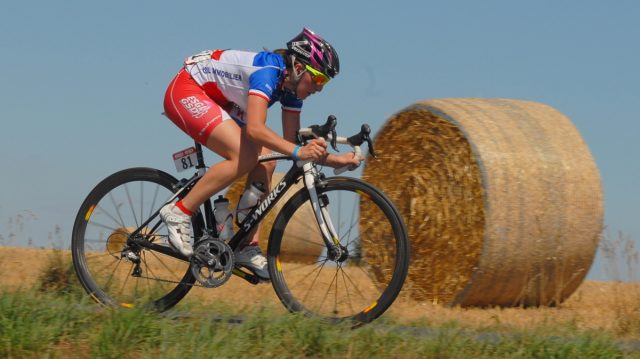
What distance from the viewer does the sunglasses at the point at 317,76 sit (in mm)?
6223

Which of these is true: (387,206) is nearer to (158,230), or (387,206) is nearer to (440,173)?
(158,230)

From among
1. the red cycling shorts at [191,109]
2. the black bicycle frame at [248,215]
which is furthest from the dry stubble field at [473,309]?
the red cycling shorts at [191,109]

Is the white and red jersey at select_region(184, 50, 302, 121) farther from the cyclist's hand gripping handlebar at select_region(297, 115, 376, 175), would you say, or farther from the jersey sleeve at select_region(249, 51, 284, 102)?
the cyclist's hand gripping handlebar at select_region(297, 115, 376, 175)

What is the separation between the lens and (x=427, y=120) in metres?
9.88

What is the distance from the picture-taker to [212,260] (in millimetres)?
6359

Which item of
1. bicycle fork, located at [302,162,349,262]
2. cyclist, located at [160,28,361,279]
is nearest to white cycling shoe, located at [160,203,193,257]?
cyclist, located at [160,28,361,279]

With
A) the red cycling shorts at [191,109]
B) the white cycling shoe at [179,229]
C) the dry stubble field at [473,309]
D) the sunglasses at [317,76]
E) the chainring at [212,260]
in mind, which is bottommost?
the dry stubble field at [473,309]

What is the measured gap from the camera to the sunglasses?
6.22 metres

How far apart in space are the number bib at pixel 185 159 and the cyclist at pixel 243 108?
0.15m

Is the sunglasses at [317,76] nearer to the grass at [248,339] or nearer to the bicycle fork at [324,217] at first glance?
the bicycle fork at [324,217]

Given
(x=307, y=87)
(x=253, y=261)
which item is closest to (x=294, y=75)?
(x=307, y=87)

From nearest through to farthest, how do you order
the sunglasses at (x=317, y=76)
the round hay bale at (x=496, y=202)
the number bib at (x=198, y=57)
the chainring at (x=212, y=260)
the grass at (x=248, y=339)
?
1. the grass at (x=248, y=339)
2. the sunglasses at (x=317, y=76)
3. the chainring at (x=212, y=260)
4. the number bib at (x=198, y=57)
5. the round hay bale at (x=496, y=202)

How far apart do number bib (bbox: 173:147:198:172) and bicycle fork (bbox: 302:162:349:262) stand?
0.84 meters

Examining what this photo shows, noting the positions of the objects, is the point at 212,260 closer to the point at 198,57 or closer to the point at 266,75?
the point at 266,75
